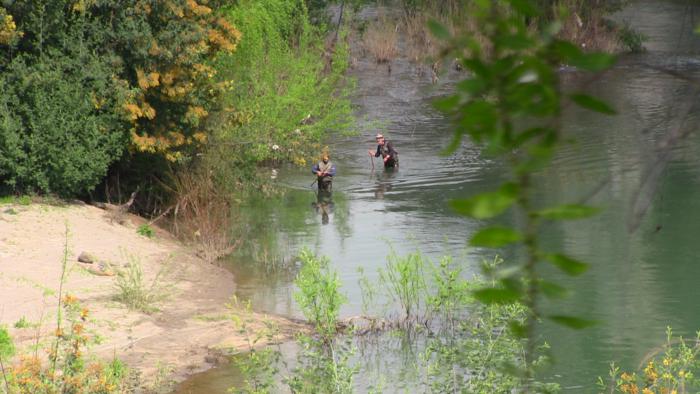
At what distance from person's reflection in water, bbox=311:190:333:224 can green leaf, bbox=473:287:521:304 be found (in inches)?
772

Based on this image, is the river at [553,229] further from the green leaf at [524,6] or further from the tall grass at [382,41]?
the green leaf at [524,6]

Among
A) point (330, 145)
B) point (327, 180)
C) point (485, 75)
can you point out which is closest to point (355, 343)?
point (327, 180)

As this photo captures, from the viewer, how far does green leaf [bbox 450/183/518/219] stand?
1.87 meters

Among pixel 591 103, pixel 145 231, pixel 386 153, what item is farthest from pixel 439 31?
pixel 386 153

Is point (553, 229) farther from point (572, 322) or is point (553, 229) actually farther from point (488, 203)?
point (488, 203)

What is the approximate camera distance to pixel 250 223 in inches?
854

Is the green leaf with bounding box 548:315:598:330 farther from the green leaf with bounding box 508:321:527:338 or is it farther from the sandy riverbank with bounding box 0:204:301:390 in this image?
the sandy riverbank with bounding box 0:204:301:390

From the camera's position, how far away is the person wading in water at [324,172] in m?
23.4

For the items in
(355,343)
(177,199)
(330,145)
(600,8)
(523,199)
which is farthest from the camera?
(600,8)

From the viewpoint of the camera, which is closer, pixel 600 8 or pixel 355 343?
pixel 355 343

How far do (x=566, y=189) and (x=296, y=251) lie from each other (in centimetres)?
536

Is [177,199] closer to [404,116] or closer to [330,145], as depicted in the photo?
[330,145]

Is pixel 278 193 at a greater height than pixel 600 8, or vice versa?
pixel 600 8

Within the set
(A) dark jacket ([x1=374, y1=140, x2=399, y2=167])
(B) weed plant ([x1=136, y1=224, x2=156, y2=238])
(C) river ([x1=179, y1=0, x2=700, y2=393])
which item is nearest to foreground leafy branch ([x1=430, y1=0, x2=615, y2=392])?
(C) river ([x1=179, y1=0, x2=700, y2=393])
